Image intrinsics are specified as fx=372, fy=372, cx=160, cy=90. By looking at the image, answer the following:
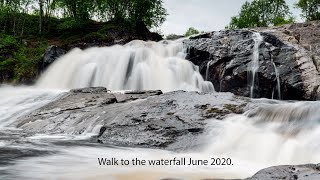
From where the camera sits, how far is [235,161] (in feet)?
22.4

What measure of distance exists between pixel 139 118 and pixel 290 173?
5.60 metres

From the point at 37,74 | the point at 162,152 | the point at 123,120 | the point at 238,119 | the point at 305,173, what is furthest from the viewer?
the point at 37,74

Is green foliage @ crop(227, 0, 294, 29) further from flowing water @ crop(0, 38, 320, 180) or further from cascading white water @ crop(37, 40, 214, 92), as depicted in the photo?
flowing water @ crop(0, 38, 320, 180)

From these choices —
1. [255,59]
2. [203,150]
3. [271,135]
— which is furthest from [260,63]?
[203,150]

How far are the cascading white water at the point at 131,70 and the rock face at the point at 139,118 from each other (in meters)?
5.61

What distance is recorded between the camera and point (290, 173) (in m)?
4.04

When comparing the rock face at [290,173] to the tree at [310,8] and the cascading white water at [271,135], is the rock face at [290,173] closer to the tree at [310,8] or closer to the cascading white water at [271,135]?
the cascading white water at [271,135]

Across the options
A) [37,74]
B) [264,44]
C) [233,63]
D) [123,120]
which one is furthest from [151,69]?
[123,120]

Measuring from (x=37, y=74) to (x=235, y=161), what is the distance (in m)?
16.6

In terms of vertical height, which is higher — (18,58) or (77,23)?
(77,23)

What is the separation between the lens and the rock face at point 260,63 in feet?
55.1

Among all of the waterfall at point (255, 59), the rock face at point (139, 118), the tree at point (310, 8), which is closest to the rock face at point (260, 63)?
the waterfall at point (255, 59)

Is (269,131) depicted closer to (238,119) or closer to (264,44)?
(238,119)

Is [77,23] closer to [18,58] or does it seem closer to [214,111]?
[18,58]
